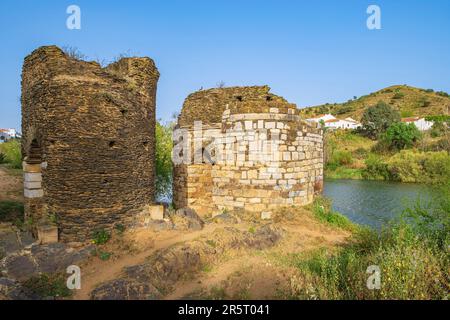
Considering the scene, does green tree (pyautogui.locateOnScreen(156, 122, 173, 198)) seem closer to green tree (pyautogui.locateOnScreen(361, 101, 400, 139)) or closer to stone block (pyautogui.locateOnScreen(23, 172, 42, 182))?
stone block (pyautogui.locateOnScreen(23, 172, 42, 182))

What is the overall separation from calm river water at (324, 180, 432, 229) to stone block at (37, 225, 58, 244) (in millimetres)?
12906

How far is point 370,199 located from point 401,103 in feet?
199

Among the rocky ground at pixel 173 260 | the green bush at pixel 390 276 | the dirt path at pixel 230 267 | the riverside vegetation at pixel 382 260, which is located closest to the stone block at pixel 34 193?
the rocky ground at pixel 173 260

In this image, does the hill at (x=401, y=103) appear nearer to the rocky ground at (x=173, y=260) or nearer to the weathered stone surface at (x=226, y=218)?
the weathered stone surface at (x=226, y=218)

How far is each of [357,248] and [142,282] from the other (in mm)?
5078

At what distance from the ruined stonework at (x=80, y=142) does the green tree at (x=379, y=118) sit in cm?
5050

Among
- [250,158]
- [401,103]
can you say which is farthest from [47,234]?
[401,103]

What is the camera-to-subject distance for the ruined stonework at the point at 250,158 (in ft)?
29.8

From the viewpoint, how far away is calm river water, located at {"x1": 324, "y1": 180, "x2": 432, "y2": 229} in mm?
16875

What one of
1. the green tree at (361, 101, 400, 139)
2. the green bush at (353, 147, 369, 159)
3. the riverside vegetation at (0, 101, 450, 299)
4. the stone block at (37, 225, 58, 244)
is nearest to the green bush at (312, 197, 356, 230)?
the riverside vegetation at (0, 101, 450, 299)

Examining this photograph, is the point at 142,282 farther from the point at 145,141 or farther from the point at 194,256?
the point at 145,141

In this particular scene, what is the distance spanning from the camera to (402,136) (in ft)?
130
